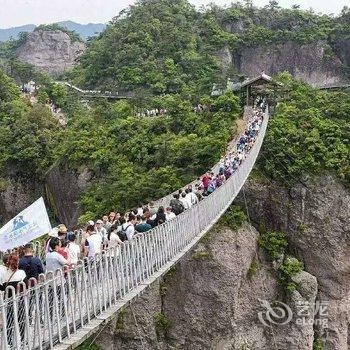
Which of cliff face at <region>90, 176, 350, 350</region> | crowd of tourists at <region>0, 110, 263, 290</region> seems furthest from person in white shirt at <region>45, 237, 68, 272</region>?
cliff face at <region>90, 176, 350, 350</region>

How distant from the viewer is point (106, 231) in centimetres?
1009

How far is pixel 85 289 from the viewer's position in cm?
780

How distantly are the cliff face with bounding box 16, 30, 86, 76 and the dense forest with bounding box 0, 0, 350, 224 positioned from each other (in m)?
26.3

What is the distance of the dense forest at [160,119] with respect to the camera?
75.7ft

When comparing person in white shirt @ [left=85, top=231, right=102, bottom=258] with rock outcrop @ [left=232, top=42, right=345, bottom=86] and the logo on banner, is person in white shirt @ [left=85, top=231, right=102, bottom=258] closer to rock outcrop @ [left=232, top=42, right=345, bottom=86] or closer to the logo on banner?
the logo on banner

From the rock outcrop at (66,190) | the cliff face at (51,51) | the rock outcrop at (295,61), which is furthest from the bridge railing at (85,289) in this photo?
the cliff face at (51,51)

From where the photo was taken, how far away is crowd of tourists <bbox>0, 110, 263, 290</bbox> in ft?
22.7

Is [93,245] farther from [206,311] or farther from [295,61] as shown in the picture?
[295,61]

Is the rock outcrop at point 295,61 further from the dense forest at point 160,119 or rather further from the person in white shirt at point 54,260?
the person in white shirt at point 54,260

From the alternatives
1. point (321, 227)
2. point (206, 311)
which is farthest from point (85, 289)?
point (321, 227)

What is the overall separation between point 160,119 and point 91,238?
62.1ft

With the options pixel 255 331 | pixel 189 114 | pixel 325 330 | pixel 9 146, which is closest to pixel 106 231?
pixel 255 331

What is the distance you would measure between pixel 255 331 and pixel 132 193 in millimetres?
6291

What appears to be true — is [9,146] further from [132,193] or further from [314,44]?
[314,44]
